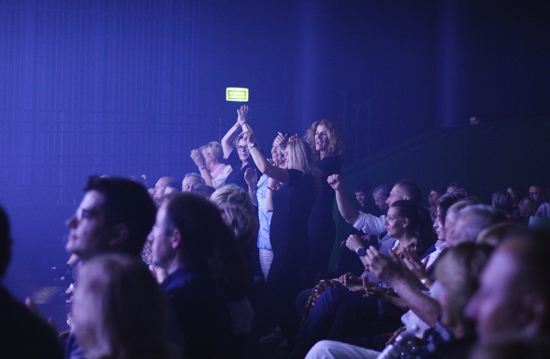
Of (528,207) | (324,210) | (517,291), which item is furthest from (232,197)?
(528,207)

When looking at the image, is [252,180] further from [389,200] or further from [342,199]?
[389,200]

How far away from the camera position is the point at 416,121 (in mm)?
10414

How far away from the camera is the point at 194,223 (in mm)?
1828

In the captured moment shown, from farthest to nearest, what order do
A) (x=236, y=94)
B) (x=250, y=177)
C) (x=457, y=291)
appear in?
(x=236, y=94) < (x=250, y=177) < (x=457, y=291)

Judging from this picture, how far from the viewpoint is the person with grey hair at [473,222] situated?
78.3 inches

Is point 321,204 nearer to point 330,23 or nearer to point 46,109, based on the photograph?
point 46,109

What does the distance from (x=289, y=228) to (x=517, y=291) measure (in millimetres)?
2771

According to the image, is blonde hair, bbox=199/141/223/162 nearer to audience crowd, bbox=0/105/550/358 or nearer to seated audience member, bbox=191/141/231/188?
seated audience member, bbox=191/141/231/188

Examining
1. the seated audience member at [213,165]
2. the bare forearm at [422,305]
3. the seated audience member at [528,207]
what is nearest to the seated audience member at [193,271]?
the bare forearm at [422,305]

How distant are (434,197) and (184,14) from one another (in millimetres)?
4922

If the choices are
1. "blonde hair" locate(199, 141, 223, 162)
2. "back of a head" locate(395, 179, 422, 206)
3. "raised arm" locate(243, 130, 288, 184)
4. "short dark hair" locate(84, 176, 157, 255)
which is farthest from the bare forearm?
"blonde hair" locate(199, 141, 223, 162)

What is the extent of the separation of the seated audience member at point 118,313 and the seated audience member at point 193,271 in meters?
0.40

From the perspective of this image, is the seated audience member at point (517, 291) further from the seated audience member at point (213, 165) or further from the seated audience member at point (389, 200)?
the seated audience member at point (213, 165)

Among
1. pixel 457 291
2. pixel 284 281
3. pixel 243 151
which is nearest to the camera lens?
pixel 457 291
